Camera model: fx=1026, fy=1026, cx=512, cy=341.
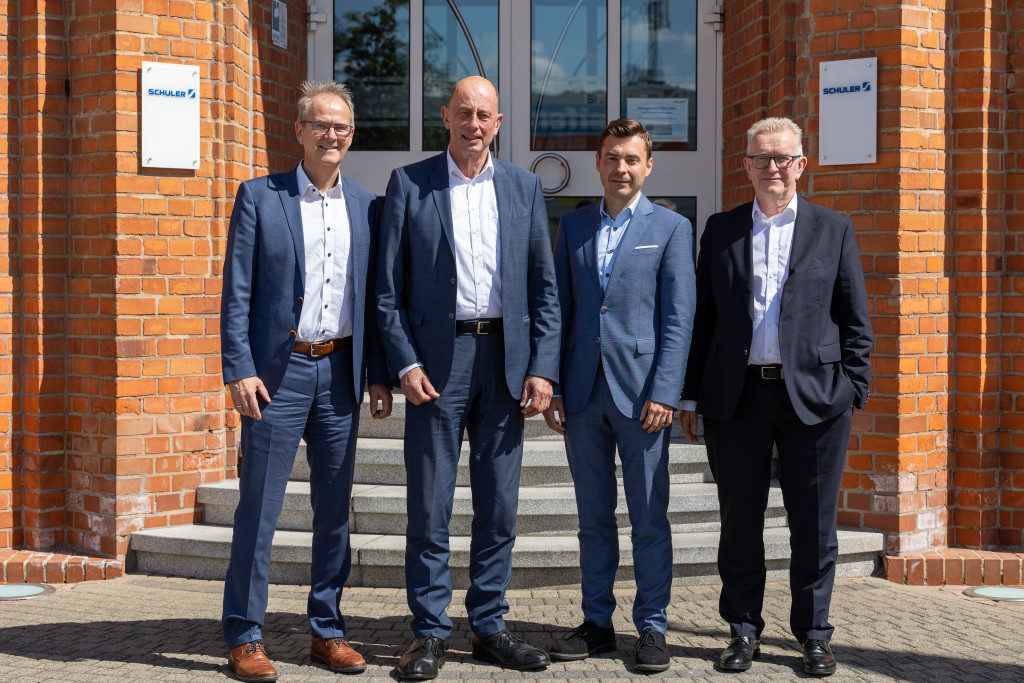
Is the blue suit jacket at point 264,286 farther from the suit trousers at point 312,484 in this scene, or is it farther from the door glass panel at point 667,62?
the door glass panel at point 667,62

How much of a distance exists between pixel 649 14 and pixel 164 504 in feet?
13.8

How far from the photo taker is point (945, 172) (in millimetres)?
5312

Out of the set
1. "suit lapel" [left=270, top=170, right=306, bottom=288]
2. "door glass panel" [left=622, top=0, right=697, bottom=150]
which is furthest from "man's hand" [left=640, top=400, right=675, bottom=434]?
"door glass panel" [left=622, top=0, right=697, bottom=150]

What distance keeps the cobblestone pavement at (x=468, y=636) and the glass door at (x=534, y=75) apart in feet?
9.26

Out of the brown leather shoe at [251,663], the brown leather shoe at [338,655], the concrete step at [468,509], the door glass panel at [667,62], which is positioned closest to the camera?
the brown leather shoe at [251,663]

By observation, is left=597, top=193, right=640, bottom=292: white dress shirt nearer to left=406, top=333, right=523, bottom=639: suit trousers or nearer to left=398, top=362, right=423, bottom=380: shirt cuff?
left=406, top=333, right=523, bottom=639: suit trousers

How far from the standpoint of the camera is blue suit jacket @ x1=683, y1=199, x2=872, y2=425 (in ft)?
12.6

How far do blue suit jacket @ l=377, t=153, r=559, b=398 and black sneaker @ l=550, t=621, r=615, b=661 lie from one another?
38.9 inches

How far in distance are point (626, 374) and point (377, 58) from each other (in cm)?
365

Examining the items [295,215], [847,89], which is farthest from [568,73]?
[295,215]

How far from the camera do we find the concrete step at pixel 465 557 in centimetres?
492

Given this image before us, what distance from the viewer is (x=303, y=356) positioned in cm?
388

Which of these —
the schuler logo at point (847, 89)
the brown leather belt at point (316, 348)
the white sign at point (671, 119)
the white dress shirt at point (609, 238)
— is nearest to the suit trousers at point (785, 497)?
the white dress shirt at point (609, 238)

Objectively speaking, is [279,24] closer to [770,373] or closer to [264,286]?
[264,286]
